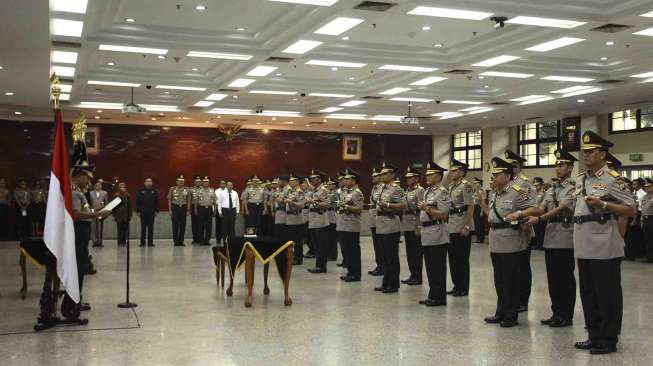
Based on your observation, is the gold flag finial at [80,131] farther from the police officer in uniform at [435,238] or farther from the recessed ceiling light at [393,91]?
the recessed ceiling light at [393,91]

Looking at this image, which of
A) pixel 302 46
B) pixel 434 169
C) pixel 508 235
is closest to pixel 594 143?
pixel 508 235

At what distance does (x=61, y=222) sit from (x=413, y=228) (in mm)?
5158

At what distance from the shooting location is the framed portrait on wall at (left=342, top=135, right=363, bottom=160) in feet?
76.5

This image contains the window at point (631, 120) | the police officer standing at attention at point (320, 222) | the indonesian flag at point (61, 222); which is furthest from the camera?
the window at point (631, 120)

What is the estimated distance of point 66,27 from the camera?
9273 mm

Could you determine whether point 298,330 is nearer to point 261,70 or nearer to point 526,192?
point 526,192

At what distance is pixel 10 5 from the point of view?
7340 millimetres

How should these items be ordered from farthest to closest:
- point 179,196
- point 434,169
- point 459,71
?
point 179,196, point 459,71, point 434,169

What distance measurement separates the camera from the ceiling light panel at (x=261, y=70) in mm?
12438

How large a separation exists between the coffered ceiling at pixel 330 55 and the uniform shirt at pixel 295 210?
7.91 ft

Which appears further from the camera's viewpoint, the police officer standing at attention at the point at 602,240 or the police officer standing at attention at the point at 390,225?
the police officer standing at attention at the point at 390,225

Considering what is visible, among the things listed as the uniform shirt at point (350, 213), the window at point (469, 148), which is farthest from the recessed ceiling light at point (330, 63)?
the window at point (469, 148)

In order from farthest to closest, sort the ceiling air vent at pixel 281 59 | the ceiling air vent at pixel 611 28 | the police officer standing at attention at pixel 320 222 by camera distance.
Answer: the ceiling air vent at pixel 281 59 < the police officer standing at attention at pixel 320 222 < the ceiling air vent at pixel 611 28

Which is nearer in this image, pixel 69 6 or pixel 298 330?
pixel 298 330
